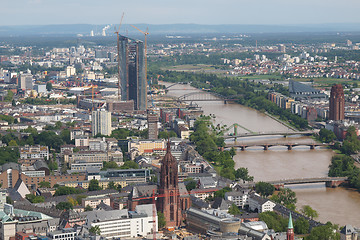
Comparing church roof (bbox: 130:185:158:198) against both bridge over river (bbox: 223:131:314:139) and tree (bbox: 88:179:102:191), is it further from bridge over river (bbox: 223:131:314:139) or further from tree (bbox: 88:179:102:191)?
bridge over river (bbox: 223:131:314:139)

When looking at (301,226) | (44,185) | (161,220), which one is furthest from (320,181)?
(44,185)

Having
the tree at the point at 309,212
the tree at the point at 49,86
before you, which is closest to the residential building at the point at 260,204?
the tree at the point at 309,212

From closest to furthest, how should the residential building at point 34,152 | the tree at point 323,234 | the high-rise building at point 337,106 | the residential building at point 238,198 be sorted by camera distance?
the tree at point 323,234
the residential building at point 238,198
the residential building at point 34,152
the high-rise building at point 337,106

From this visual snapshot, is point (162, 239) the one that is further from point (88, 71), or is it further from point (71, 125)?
point (88, 71)

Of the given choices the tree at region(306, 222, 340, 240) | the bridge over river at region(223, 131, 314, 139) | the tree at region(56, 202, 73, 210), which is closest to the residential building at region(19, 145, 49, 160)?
the tree at region(56, 202, 73, 210)

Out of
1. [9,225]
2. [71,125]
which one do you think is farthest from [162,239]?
[71,125]

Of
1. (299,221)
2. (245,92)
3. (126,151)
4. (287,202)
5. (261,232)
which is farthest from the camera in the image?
(245,92)

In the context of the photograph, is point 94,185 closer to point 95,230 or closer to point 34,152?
point 34,152

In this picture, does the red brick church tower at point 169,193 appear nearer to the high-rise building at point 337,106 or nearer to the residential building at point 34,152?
the residential building at point 34,152
